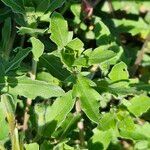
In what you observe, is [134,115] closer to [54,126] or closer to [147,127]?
[147,127]

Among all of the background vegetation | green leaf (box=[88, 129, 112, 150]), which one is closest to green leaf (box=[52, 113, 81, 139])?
the background vegetation

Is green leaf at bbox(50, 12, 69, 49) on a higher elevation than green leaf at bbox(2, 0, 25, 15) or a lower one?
lower

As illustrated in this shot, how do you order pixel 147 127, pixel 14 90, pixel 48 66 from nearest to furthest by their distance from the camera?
pixel 14 90 → pixel 48 66 → pixel 147 127

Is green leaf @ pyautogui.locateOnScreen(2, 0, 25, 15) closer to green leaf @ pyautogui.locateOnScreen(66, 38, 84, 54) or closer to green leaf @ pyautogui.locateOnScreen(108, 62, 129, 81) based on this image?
green leaf @ pyautogui.locateOnScreen(66, 38, 84, 54)

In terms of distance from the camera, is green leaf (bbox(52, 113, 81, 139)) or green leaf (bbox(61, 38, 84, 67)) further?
green leaf (bbox(52, 113, 81, 139))

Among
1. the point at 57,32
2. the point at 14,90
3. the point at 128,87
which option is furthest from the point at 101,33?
the point at 14,90

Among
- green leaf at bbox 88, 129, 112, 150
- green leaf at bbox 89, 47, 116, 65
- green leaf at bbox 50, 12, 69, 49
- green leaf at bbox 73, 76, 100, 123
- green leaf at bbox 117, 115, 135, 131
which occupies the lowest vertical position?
green leaf at bbox 88, 129, 112, 150

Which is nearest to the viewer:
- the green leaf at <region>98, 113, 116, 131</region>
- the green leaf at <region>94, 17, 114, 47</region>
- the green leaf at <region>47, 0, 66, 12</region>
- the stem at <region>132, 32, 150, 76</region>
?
the green leaf at <region>47, 0, 66, 12</region>

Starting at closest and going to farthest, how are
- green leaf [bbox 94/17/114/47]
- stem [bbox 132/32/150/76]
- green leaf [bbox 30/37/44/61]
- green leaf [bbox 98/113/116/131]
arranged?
1. green leaf [bbox 30/37/44/61]
2. green leaf [bbox 98/113/116/131]
3. green leaf [bbox 94/17/114/47]
4. stem [bbox 132/32/150/76]
